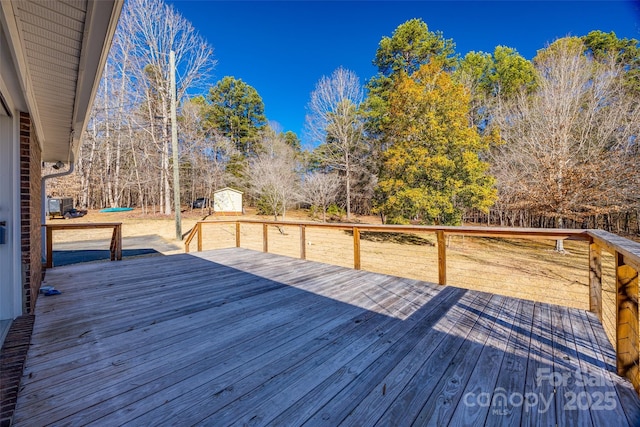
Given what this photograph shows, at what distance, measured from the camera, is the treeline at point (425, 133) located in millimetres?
9133

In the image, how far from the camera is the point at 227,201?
59.9ft

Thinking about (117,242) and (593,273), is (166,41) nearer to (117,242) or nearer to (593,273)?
(117,242)

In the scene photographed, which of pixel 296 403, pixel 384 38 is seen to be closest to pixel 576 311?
pixel 296 403

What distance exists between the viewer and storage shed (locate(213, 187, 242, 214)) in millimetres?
18016

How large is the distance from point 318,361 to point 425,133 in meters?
10.4

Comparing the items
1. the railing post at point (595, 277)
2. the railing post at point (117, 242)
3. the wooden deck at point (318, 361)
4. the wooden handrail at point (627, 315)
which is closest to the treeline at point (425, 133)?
the railing post at point (595, 277)

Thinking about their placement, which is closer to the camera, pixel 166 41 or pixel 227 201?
pixel 166 41

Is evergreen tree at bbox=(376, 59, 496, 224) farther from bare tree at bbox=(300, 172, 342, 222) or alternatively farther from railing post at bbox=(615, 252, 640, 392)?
railing post at bbox=(615, 252, 640, 392)

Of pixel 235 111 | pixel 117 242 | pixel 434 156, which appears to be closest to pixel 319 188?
pixel 434 156

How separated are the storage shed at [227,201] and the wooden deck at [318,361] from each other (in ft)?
51.0

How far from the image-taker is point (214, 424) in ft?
3.92

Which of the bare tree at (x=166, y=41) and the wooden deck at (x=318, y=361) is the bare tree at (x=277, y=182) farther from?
the wooden deck at (x=318, y=361)

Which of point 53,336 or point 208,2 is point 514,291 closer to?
point 53,336

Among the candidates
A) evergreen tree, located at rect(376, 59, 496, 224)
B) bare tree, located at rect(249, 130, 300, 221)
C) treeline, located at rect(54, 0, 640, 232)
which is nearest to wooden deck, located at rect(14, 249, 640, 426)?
evergreen tree, located at rect(376, 59, 496, 224)
